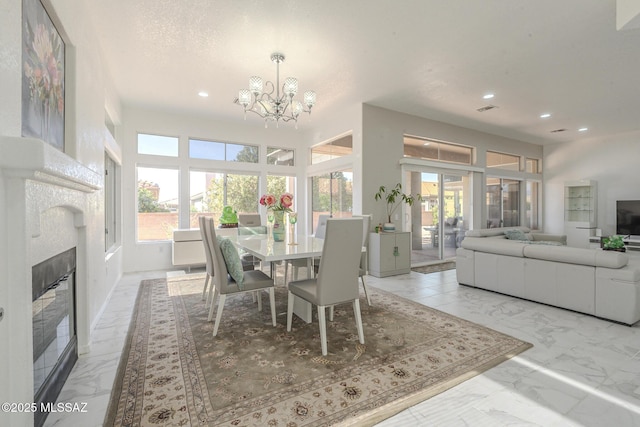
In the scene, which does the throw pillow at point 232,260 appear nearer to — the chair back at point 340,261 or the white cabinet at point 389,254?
the chair back at point 340,261

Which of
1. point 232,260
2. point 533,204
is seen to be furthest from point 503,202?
point 232,260

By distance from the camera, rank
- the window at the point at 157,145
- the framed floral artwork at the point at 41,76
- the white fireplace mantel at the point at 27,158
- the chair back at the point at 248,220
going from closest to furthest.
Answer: the white fireplace mantel at the point at 27,158, the framed floral artwork at the point at 41,76, the chair back at the point at 248,220, the window at the point at 157,145

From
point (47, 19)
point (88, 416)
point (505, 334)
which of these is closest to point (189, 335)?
point (88, 416)

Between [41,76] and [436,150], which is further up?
[436,150]

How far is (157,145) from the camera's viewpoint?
566cm

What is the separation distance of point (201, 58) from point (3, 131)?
2.85m

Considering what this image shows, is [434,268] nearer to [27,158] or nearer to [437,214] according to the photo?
[437,214]

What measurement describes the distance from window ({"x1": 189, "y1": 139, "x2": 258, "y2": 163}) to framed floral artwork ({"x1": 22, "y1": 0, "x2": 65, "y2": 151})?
3.76 meters

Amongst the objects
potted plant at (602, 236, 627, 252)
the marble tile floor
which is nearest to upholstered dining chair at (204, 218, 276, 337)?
the marble tile floor

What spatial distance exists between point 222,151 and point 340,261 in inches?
188

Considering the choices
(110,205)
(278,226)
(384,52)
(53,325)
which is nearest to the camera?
(53,325)

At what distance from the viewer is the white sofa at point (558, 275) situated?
290cm

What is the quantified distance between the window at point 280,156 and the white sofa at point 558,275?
425 cm

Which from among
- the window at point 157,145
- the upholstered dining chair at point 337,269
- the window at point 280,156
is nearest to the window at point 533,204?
the window at point 280,156
